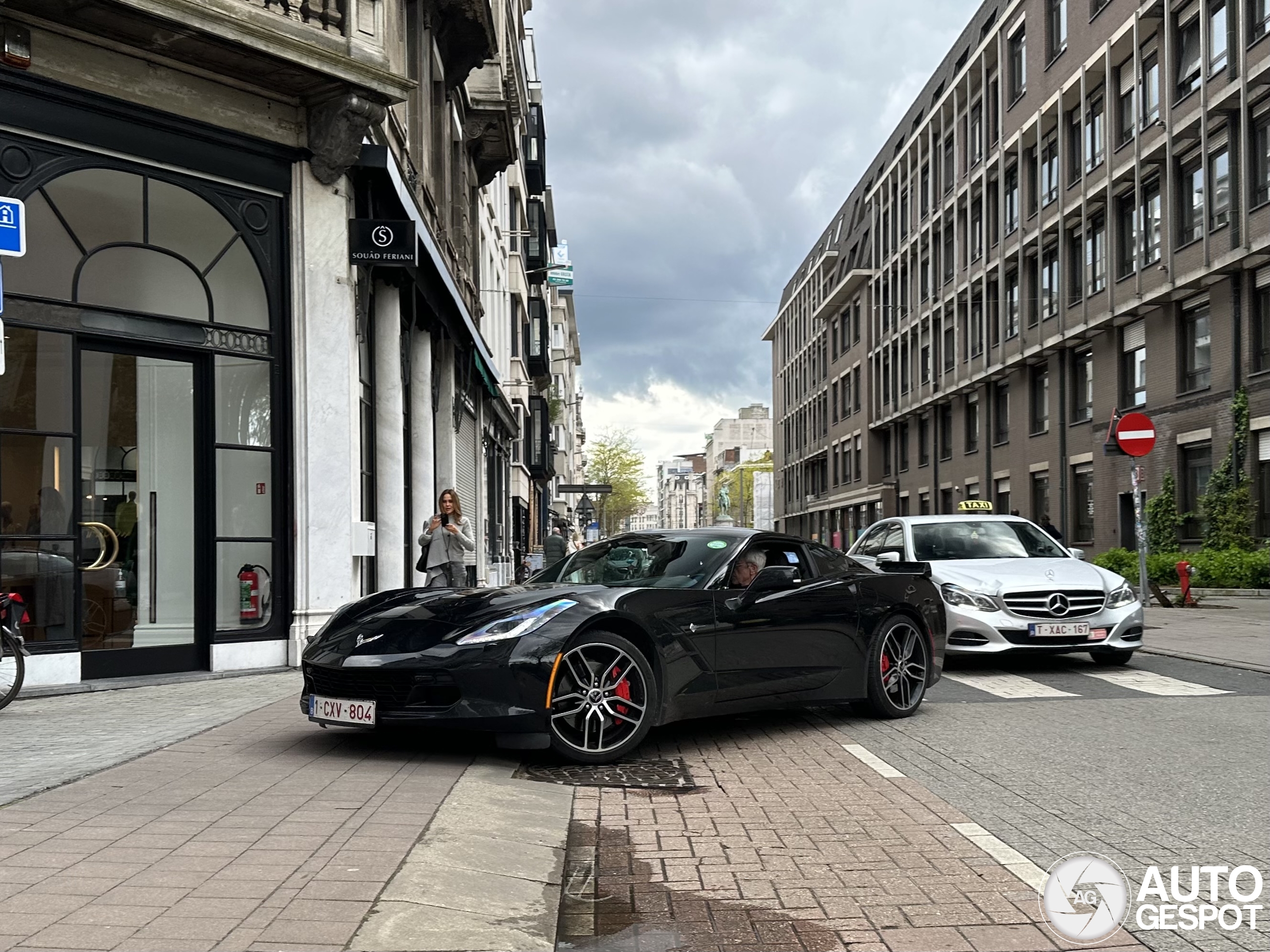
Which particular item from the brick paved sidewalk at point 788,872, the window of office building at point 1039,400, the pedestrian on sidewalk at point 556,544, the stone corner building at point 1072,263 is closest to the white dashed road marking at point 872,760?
the brick paved sidewalk at point 788,872

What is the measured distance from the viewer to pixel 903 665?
8602mm

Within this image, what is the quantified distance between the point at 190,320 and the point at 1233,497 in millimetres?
22415

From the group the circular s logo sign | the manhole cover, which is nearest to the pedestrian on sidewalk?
the manhole cover

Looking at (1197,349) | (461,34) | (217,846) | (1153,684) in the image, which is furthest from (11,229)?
(1197,349)

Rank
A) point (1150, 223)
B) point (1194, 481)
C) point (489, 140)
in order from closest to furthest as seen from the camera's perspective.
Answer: point (489, 140) < point (1194, 481) < point (1150, 223)

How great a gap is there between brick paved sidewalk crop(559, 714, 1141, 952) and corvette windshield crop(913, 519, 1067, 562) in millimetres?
6479

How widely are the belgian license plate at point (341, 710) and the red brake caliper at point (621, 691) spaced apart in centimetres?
125

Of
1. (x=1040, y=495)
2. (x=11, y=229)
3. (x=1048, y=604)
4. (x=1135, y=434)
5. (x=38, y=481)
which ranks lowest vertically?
(x=1048, y=604)

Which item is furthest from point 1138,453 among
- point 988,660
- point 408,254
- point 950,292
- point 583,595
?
point 950,292

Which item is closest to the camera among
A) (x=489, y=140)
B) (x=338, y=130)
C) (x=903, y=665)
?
(x=903, y=665)

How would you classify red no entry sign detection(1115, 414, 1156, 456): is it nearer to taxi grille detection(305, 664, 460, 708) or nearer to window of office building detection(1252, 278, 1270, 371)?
window of office building detection(1252, 278, 1270, 371)

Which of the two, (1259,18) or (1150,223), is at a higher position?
(1259,18)

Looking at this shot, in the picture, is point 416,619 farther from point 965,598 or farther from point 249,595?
point 965,598

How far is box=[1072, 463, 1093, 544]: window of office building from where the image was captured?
1394 inches
